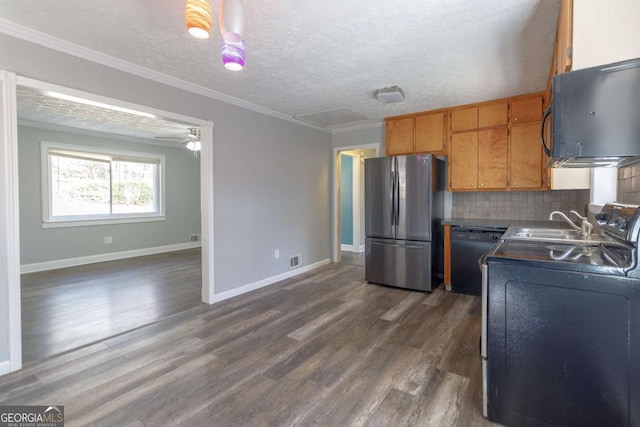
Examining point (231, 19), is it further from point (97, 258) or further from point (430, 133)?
point (97, 258)

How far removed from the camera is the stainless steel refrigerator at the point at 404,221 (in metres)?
3.78

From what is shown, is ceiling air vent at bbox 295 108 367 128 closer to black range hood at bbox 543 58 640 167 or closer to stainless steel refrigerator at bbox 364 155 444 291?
stainless steel refrigerator at bbox 364 155 444 291

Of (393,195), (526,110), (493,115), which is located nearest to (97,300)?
(393,195)

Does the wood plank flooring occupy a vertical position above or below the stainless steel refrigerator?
below

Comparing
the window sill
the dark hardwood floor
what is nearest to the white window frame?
the window sill

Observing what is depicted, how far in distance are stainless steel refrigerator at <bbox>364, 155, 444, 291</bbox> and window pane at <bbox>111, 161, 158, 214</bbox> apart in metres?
4.98

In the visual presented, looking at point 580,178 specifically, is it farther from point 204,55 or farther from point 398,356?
point 204,55

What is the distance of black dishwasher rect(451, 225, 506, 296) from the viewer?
3580mm

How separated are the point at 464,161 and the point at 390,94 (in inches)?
59.1

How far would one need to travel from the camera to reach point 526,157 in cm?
359

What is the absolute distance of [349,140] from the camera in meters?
5.19

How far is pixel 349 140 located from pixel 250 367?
3981 millimetres

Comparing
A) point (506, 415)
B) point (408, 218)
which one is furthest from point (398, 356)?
point (408, 218)

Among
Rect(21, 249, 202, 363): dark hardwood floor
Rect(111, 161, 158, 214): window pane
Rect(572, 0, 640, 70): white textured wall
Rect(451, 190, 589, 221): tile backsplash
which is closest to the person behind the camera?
Rect(572, 0, 640, 70): white textured wall
